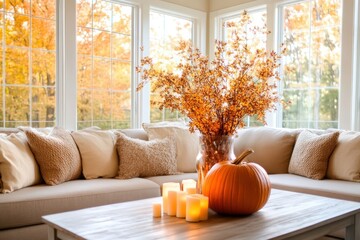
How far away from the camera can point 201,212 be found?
1.66 meters

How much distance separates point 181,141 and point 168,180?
54 cm

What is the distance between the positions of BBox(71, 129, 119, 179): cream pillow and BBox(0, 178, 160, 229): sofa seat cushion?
97 millimetres

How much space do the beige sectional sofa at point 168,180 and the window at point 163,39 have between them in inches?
40.1

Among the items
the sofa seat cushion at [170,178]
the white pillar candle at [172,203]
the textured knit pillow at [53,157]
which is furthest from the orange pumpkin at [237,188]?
the textured knit pillow at [53,157]

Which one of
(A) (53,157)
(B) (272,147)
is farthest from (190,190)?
(B) (272,147)

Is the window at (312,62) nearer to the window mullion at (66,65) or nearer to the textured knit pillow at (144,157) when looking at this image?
the textured knit pillow at (144,157)

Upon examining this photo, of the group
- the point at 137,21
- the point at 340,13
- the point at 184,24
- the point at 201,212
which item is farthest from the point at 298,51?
the point at 201,212

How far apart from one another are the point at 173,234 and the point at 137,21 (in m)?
3.22

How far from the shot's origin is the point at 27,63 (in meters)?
3.41

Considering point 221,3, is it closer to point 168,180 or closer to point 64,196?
point 168,180

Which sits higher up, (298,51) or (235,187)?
(298,51)

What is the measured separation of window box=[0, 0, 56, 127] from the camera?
129 inches

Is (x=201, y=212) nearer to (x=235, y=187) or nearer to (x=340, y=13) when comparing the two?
(x=235, y=187)

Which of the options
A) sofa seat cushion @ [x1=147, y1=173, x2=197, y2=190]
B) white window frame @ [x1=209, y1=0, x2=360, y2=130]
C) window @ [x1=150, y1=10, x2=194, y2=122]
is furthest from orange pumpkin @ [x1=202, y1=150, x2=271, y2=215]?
window @ [x1=150, y1=10, x2=194, y2=122]
